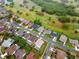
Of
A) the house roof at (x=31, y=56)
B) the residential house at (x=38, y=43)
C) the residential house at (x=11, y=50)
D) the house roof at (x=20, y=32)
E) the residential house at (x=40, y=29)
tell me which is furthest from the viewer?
the residential house at (x=40, y=29)

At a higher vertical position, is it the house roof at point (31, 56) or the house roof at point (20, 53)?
the house roof at point (31, 56)

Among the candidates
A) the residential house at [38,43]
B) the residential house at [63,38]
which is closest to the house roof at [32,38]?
the residential house at [38,43]

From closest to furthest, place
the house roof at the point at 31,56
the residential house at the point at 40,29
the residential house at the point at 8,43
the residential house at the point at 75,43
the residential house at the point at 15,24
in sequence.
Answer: the house roof at the point at 31,56, the residential house at the point at 8,43, the residential house at the point at 75,43, the residential house at the point at 40,29, the residential house at the point at 15,24

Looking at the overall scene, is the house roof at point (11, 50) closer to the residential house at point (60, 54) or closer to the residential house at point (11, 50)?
the residential house at point (11, 50)

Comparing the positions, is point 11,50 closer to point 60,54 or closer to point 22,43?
point 22,43

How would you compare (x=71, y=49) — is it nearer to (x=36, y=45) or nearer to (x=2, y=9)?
(x=36, y=45)

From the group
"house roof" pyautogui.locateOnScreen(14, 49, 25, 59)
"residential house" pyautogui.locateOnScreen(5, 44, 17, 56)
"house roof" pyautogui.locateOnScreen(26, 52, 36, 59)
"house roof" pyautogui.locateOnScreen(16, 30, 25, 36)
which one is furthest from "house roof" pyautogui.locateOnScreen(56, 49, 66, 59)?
"house roof" pyautogui.locateOnScreen(16, 30, 25, 36)

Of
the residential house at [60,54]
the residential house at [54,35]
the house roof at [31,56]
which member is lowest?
→ the house roof at [31,56]

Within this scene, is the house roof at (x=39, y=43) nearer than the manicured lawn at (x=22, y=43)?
No

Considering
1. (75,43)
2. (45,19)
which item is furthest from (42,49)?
(45,19)

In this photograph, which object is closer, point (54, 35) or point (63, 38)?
point (63, 38)

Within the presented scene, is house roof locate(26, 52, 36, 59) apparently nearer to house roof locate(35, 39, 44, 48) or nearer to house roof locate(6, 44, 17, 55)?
house roof locate(35, 39, 44, 48)
